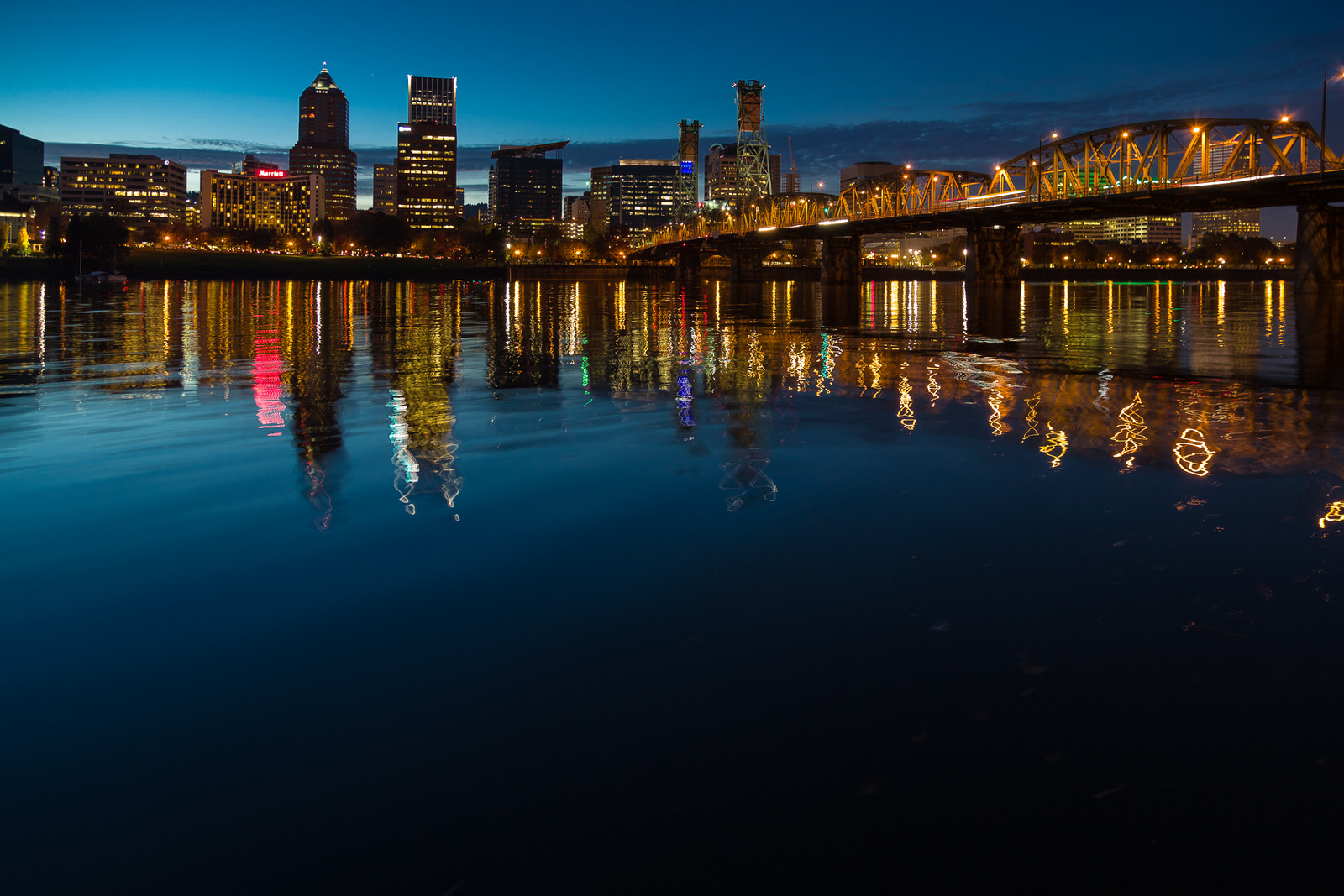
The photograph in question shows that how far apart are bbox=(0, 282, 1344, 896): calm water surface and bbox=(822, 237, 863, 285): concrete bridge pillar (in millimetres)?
97708

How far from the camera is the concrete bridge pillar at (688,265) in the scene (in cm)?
13275

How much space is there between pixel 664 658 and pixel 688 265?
439ft

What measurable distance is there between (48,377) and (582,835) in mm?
18864

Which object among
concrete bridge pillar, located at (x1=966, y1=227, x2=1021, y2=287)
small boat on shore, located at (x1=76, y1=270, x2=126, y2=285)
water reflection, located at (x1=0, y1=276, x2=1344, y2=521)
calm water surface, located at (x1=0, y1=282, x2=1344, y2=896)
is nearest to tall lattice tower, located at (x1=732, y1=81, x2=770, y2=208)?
concrete bridge pillar, located at (x1=966, y1=227, x2=1021, y2=287)

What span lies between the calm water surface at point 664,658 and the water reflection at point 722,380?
22 cm

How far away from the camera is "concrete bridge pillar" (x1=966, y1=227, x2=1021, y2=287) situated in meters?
93.9

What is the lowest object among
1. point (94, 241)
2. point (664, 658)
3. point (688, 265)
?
point (664, 658)

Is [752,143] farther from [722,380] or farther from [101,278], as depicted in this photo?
[722,380]

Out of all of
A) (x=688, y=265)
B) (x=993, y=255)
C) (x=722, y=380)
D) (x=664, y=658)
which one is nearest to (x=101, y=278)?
(x=688, y=265)

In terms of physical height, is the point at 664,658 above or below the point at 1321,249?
below

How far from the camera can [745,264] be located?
12825cm

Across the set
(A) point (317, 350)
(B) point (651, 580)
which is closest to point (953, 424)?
(B) point (651, 580)

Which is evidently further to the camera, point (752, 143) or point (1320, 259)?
point (752, 143)

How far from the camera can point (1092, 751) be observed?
13.5ft
